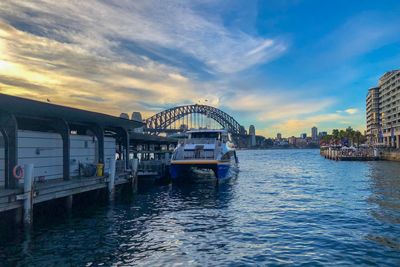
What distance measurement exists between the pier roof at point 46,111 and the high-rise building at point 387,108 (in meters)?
123

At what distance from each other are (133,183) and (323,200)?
16.2 metres

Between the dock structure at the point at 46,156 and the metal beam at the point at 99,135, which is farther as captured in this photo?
the metal beam at the point at 99,135

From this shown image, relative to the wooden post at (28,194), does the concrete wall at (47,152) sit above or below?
above

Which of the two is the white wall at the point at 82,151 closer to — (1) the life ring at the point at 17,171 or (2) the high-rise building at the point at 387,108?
(1) the life ring at the point at 17,171

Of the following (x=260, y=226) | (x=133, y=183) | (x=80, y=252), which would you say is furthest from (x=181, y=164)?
(x=80, y=252)

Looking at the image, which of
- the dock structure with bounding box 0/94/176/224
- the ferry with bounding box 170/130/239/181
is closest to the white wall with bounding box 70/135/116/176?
the dock structure with bounding box 0/94/176/224

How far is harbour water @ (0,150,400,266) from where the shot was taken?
1312 centimetres

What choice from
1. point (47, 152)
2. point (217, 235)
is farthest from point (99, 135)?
point (217, 235)

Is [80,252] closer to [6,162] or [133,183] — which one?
[6,162]

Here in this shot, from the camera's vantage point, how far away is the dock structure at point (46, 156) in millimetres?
16641

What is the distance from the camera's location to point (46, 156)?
74.4 feet

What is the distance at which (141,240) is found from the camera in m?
15.5

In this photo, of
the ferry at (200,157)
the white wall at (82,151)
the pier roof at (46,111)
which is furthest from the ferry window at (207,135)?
the pier roof at (46,111)

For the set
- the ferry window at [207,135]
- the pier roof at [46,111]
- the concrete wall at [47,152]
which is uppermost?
the pier roof at [46,111]
